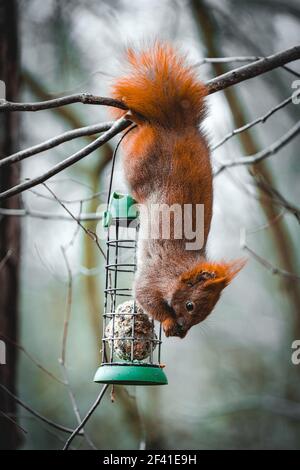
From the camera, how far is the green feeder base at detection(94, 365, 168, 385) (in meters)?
2.54

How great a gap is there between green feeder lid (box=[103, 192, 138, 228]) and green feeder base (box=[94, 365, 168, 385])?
53cm

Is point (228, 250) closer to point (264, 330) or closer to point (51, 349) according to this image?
point (264, 330)

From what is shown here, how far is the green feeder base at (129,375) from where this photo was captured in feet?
8.32

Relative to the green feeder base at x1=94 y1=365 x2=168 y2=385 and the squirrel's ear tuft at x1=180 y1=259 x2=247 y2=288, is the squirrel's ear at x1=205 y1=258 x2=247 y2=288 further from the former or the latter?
the green feeder base at x1=94 y1=365 x2=168 y2=385

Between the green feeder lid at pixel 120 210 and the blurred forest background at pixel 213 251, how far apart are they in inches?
71.1

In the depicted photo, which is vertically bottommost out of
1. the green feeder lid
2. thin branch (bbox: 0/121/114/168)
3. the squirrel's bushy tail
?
the green feeder lid

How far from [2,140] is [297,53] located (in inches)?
112

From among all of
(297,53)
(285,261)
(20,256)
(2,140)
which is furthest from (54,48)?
(297,53)

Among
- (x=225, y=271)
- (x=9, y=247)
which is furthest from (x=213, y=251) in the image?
(x=225, y=271)

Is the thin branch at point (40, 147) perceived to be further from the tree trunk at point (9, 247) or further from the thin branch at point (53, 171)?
the tree trunk at point (9, 247)

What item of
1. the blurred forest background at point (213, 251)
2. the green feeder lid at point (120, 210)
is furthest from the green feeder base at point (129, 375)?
the blurred forest background at point (213, 251)

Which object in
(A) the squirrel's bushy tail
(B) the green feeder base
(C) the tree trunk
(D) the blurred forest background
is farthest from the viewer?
(D) the blurred forest background

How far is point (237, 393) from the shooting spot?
7.08m

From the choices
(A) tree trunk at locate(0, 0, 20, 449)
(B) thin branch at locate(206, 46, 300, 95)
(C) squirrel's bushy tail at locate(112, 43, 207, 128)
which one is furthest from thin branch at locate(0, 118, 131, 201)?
(A) tree trunk at locate(0, 0, 20, 449)
